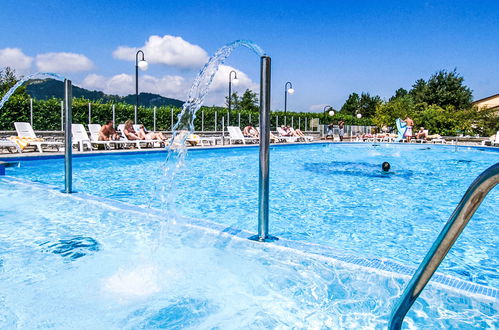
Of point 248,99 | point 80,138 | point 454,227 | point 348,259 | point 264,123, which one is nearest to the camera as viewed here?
point 454,227

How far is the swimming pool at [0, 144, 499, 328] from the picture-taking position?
2.17 m

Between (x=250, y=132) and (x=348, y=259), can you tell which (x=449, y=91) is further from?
(x=348, y=259)

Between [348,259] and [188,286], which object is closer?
[188,286]

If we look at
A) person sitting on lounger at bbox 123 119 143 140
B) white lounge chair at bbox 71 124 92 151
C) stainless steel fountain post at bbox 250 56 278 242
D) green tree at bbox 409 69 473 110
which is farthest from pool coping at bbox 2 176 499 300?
green tree at bbox 409 69 473 110

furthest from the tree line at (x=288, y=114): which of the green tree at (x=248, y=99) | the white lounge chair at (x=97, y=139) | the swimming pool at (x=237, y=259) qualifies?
the green tree at (x=248, y=99)

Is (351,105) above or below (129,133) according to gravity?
above

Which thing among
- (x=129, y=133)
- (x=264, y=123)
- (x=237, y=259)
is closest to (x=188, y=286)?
(x=237, y=259)

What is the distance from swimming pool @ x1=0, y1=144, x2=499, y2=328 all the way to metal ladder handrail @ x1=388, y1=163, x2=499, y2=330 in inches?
39.4

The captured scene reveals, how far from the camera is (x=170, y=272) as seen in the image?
Answer: 2777 mm

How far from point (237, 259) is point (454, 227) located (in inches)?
80.5

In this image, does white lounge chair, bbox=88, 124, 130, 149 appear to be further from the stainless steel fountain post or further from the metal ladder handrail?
the metal ladder handrail

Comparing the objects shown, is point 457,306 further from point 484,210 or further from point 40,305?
point 484,210

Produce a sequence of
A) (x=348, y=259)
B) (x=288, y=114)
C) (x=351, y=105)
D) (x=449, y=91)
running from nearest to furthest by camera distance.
Result: (x=348, y=259)
(x=288, y=114)
(x=449, y=91)
(x=351, y=105)

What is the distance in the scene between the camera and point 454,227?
107 cm
